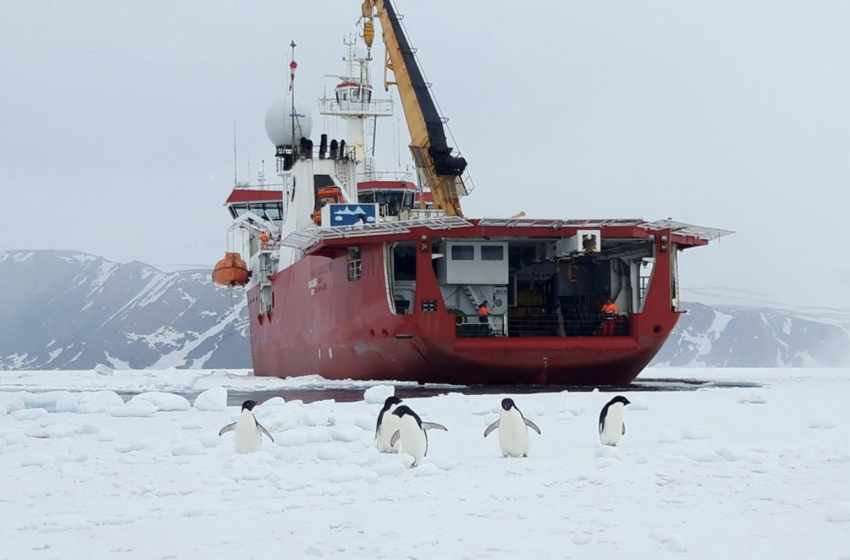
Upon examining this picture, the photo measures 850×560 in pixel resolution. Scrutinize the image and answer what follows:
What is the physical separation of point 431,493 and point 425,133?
2189 cm

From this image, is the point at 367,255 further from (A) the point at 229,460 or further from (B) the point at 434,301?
(A) the point at 229,460

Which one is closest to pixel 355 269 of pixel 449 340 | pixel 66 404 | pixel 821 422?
pixel 449 340

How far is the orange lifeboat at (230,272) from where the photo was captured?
40.7 m

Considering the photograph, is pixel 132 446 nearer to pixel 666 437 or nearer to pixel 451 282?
pixel 666 437

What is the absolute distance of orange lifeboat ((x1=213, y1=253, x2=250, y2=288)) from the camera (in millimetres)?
40719

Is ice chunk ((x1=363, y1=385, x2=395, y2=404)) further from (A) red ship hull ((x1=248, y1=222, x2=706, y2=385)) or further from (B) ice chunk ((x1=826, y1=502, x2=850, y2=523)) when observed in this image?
(B) ice chunk ((x1=826, y1=502, x2=850, y2=523))

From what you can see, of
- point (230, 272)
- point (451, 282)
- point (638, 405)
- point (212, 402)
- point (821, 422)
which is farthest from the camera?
point (230, 272)

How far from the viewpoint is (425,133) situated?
2856 cm

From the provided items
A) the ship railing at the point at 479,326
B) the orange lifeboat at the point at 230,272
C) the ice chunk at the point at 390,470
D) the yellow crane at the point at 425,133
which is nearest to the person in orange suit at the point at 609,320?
the ship railing at the point at 479,326

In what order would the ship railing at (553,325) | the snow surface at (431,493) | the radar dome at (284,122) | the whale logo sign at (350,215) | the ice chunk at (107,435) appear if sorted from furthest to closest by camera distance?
the radar dome at (284,122)
the whale logo sign at (350,215)
the ship railing at (553,325)
the ice chunk at (107,435)
the snow surface at (431,493)

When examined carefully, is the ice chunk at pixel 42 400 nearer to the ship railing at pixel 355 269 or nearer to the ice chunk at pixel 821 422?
the ship railing at pixel 355 269

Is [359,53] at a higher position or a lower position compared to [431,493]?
higher

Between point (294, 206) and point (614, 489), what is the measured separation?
27.0m

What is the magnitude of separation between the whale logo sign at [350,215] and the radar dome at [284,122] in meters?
12.4
